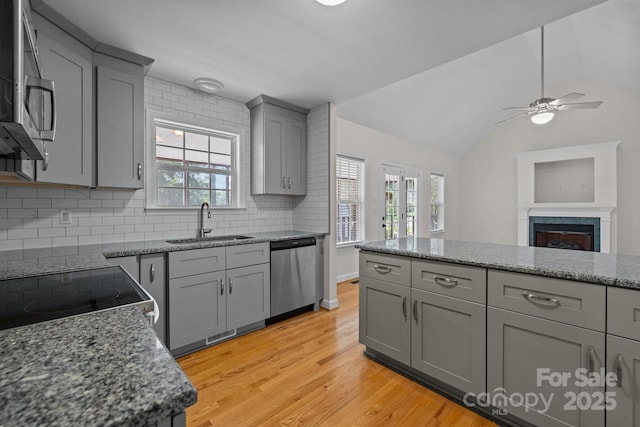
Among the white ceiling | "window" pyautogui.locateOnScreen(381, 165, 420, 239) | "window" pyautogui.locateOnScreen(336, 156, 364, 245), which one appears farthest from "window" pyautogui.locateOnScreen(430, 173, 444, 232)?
the white ceiling

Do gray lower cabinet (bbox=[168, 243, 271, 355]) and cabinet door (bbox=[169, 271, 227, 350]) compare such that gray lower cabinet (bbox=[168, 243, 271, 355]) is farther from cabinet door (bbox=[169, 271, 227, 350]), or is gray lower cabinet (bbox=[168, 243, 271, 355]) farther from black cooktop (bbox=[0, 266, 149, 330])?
black cooktop (bbox=[0, 266, 149, 330])

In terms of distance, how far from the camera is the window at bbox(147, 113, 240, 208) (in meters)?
2.91

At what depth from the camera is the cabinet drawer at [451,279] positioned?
1.71 metres

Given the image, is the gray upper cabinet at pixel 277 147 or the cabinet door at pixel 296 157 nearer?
the gray upper cabinet at pixel 277 147

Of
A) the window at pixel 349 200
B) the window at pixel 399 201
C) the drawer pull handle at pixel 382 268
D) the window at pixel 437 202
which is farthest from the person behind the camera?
the window at pixel 437 202

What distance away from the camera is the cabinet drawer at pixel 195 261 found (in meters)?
2.39

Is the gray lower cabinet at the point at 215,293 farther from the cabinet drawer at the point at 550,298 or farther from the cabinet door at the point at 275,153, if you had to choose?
the cabinet drawer at the point at 550,298

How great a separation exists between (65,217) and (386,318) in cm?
269

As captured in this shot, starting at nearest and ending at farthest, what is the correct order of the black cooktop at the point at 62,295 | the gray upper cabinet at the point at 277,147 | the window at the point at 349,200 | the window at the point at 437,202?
the black cooktop at the point at 62,295 < the gray upper cabinet at the point at 277,147 < the window at the point at 349,200 < the window at the point at 437,202

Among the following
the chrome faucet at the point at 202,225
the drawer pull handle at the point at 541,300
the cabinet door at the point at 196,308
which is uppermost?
the chrome faucet at the point at 202,225

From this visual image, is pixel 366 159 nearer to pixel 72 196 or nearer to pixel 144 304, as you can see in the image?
pixel 72 196

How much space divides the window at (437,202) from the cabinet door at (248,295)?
5087 mm

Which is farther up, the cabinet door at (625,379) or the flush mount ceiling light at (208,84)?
the flush mount ceiling light at (208,84)

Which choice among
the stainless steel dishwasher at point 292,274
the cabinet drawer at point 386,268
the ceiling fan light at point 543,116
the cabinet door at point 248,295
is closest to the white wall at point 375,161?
the stainless steel dishwasher at point 292,274
